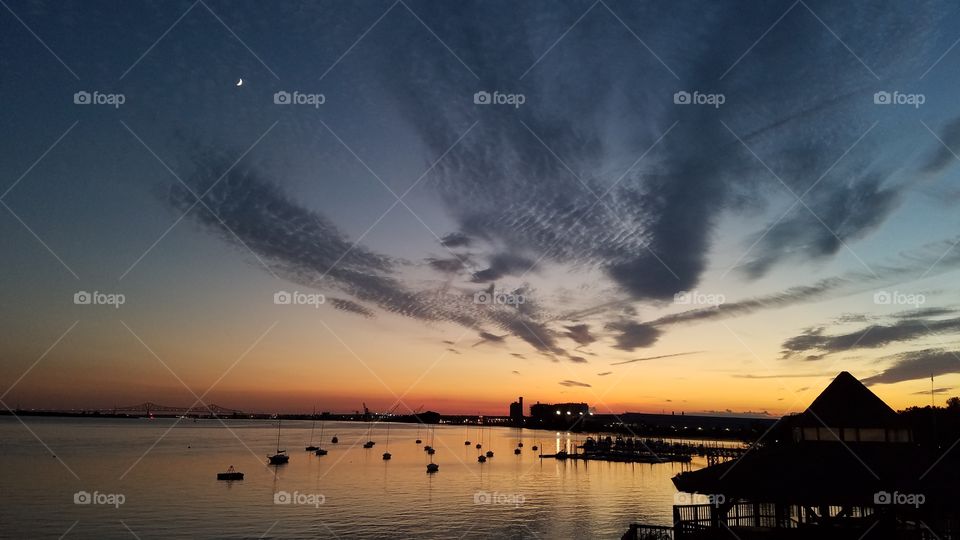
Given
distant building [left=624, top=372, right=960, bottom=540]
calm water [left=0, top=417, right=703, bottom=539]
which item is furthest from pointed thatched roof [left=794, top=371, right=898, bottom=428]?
calm water [left=0, top=417, right=703, bottom=539]

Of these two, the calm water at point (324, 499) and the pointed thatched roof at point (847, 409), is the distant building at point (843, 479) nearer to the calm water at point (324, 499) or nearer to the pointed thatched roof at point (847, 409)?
the pointed thatched roof at point (847, 409)

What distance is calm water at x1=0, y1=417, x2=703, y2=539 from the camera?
51375mm

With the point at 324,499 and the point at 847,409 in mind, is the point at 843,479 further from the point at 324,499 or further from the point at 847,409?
the point at 324,499

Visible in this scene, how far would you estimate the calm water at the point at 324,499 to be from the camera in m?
51.4

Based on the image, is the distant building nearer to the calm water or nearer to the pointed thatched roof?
the pointed thatched roof

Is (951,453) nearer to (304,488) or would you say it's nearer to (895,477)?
(895,477)

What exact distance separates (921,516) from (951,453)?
13.3 feet

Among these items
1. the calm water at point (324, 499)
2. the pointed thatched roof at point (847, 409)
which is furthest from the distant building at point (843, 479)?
the calm water at point (324, 499)

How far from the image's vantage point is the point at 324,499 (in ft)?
230

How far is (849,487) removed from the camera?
1748cm

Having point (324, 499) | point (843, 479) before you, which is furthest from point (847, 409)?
point (324, 499)

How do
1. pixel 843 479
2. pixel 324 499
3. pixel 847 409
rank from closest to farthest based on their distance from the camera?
pixel 843 479 → pixel 847 409 → pixel 324 499

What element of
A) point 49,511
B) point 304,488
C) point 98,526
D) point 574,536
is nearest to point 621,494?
point 574,536

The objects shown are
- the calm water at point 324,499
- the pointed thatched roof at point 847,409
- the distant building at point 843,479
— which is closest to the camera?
the distant building at point 843,479
